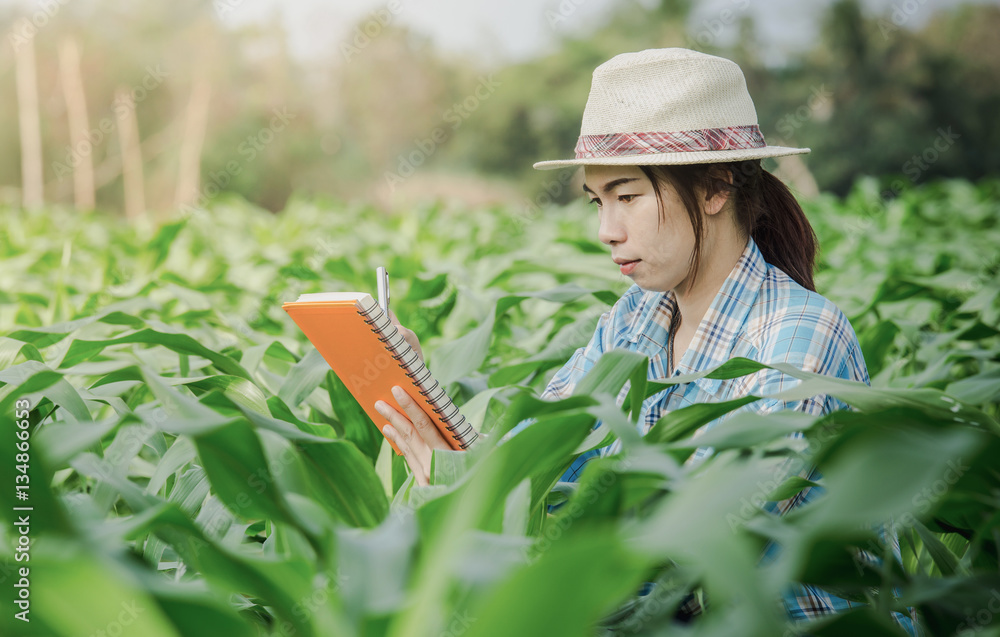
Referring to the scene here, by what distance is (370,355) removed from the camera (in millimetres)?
1006

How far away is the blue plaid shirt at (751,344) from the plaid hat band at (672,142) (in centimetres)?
16

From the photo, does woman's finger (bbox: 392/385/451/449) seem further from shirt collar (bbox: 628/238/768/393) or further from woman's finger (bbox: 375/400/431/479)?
shirt collar (bbox: 628/238/768/393)


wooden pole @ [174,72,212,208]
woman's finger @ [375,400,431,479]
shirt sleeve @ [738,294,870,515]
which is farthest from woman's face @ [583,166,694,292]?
wooden pole @ [174,72,212,208]

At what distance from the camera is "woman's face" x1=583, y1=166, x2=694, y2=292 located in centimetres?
118

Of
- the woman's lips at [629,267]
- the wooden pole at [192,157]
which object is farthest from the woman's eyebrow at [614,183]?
the wooden pole at [192,157]

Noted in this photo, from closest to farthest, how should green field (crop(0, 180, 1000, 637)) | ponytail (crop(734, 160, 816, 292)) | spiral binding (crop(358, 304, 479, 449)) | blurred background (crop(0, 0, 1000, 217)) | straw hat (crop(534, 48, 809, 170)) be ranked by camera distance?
green field (crop(0, 180, 1000, 637)) < spiral binding (crop(358, 304, 479, 449)) < straw hat (crop(534, 48, 809, 170)) < ponytail (crop(734, 160, 816, 292)) < blurred background (crop(0, 0, 1000, 217))

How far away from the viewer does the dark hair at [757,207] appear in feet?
3.90

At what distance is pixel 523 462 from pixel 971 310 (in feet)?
5.55

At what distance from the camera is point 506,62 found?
1967 centimetres

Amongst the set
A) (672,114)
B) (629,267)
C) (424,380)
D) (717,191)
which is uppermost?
(672,114)

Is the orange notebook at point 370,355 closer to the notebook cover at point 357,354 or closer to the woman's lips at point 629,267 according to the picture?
the notebook cover at point 357,354

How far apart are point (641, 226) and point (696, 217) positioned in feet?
0.29

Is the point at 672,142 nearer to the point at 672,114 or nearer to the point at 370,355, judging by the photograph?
the point at 672,114

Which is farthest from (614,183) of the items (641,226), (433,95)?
(433,95)
